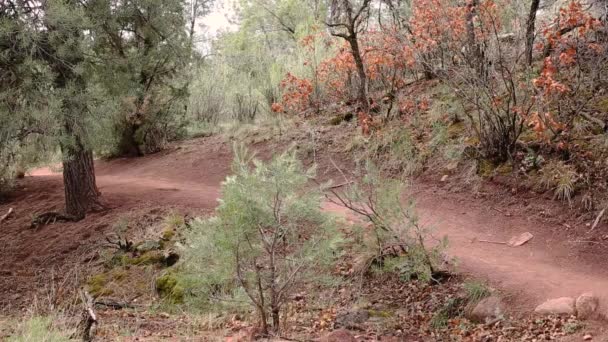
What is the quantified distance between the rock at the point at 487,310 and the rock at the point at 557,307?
12.3 inches

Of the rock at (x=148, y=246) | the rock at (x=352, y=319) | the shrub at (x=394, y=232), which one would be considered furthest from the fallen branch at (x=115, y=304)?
the shrub at (x=394, y=232)

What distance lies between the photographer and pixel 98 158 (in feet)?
54.6

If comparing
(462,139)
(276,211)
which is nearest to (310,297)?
(276,211)

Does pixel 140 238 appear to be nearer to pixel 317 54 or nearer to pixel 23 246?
pixel 23 246

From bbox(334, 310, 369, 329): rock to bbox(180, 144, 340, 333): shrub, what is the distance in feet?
2.04

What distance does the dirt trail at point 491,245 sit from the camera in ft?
17.7

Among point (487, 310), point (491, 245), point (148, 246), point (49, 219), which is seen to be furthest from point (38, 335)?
point (49, 219)

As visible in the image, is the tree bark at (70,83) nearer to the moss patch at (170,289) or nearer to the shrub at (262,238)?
the moss patch at (170,289)

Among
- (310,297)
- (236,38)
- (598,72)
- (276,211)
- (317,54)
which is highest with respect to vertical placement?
(236,38)

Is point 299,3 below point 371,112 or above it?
above

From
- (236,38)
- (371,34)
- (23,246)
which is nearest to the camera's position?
(23,246)

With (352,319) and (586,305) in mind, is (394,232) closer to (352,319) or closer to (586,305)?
(352,319)

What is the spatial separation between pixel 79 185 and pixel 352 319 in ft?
21.7

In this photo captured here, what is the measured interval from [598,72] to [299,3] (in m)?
13.8
